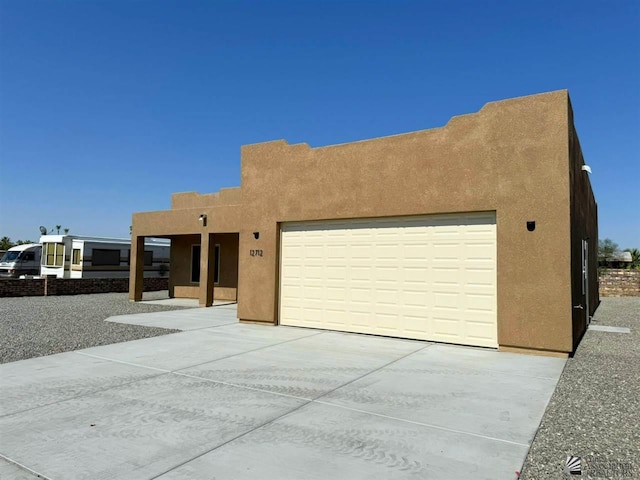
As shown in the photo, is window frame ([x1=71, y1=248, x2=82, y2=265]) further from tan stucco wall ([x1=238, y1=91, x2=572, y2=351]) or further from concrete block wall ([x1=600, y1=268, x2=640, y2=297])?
concrete block wall ([x1=600, y1=268, x2=640, y2=297])

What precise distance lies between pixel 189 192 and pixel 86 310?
8.63 meters

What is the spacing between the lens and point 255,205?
1260 centimetres

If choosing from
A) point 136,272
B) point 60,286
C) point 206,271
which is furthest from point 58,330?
point 60,286

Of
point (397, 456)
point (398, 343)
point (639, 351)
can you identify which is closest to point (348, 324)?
point (398, 343)

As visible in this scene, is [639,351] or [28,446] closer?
[28,446]

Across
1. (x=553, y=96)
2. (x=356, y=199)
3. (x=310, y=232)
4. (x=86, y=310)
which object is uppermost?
(x=553, y=96)

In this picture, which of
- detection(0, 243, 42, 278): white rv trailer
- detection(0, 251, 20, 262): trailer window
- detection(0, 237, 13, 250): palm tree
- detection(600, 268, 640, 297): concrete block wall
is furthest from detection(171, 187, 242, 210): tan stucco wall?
detection(0, 237, 13, 250): palm tree

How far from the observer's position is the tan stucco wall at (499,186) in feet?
26.9

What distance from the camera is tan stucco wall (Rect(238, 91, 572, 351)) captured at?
26.9 ft

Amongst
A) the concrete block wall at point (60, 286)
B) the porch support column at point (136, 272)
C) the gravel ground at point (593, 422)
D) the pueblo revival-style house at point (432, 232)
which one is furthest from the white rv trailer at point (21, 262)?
the gravel ground at point (593, 422)

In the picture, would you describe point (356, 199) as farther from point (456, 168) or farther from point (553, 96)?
point (553, 96)

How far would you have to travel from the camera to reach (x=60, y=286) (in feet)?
75.2

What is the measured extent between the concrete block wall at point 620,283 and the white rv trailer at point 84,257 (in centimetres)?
2924

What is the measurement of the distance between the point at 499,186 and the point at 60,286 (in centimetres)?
2280
